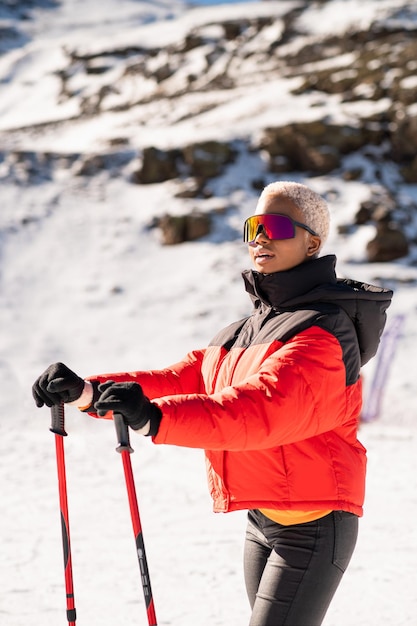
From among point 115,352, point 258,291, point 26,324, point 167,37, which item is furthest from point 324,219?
point 167,37

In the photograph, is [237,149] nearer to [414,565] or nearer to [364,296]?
[414,565]

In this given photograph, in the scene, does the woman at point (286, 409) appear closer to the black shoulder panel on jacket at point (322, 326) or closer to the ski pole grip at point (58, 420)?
the black shoulder panel on jacket at point (322, 326)

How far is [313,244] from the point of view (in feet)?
7.11

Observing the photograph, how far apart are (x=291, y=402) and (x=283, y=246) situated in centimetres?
56

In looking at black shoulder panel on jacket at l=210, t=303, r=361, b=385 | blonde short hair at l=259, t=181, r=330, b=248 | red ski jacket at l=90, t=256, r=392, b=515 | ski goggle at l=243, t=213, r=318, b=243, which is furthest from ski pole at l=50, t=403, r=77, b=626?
blonde short hair at l=259, t=181, r=330, b=248

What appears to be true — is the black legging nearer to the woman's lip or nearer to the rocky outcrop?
the woman's lip

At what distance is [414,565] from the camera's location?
4641 millimetres

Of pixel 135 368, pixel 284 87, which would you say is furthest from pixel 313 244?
pixel 284 87

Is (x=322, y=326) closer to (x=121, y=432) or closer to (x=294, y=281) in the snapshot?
(x=294, y=281)

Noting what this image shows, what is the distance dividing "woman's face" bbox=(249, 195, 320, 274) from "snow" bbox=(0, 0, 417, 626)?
2667 millimetres

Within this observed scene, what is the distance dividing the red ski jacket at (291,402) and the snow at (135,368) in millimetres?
2355

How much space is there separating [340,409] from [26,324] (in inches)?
516

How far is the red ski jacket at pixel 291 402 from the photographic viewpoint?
69.3 inches

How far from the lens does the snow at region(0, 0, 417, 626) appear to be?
4.35 meters
